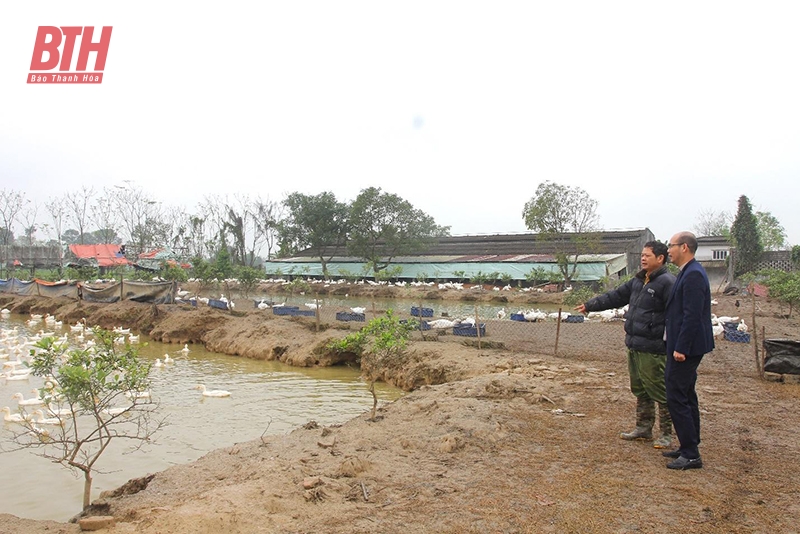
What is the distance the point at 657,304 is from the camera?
4.71m

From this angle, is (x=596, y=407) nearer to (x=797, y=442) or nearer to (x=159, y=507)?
(x=797, y=442)

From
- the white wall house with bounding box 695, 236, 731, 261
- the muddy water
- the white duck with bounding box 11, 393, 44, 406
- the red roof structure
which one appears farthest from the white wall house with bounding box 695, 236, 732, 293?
the red roof structure

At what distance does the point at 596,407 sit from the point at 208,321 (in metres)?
13.6

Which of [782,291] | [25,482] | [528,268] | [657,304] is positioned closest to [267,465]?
[25,482]

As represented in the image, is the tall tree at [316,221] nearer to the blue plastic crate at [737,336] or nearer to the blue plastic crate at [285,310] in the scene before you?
the blue plastic crate at [285,310]

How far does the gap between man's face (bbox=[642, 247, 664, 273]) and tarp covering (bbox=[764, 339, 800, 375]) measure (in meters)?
4.30

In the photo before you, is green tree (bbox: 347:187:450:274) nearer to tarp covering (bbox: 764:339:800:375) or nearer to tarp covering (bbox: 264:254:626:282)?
tarp covering (bbox: 264:254:626:282)

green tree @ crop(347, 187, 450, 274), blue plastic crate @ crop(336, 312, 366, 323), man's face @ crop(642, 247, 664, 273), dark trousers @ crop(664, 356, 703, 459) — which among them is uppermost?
green tree @ crop(347, 187, 450, 274)

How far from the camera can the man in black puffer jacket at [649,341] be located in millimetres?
4660

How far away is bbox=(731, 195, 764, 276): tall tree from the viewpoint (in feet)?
94.7

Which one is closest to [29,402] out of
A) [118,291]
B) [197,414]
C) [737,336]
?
[197,414]

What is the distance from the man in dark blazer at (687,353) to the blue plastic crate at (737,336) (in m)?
9.29

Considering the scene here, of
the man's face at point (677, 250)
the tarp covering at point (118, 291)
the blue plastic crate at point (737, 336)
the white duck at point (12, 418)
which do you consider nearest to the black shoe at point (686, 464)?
the man's face at point (677, 250)

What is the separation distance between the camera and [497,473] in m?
4.32
